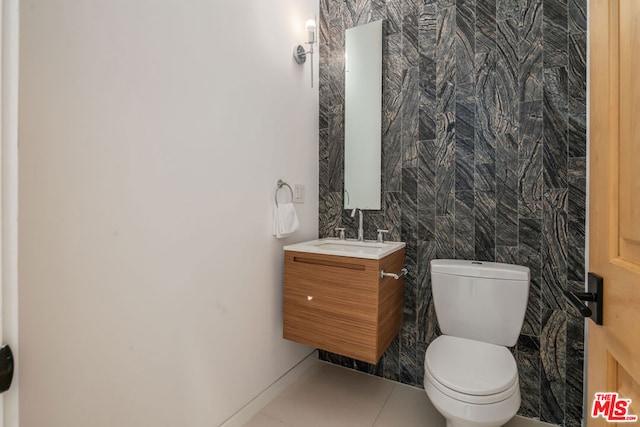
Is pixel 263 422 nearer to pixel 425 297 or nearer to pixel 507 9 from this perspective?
pixel 425 297

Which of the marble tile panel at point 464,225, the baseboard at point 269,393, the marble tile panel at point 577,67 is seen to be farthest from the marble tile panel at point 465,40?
the baseboard at point 269,393

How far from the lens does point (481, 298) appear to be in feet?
4.82

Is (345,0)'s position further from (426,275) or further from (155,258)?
(155,258)

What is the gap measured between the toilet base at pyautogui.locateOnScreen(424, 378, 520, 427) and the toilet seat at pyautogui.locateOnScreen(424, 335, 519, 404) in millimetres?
19

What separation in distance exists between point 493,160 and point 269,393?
1.86 meters

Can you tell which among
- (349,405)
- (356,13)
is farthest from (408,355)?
(356,13)

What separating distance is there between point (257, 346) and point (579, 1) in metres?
2.45

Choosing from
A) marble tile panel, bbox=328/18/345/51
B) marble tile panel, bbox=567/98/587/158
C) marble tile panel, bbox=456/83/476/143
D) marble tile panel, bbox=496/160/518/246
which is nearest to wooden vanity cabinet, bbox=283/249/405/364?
marble tile panel, bbox=496/160/518/246

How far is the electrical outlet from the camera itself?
188 centimetres

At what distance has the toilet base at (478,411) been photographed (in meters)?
1.09

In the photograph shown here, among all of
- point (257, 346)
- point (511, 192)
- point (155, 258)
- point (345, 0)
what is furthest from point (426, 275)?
point (345, 0)

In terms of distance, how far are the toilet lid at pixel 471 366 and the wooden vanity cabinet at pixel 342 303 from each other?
283 millimetres

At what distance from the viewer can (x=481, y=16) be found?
5.34 ft

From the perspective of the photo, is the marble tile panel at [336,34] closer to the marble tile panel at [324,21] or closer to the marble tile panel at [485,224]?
the marble tile panel at [324,21]
